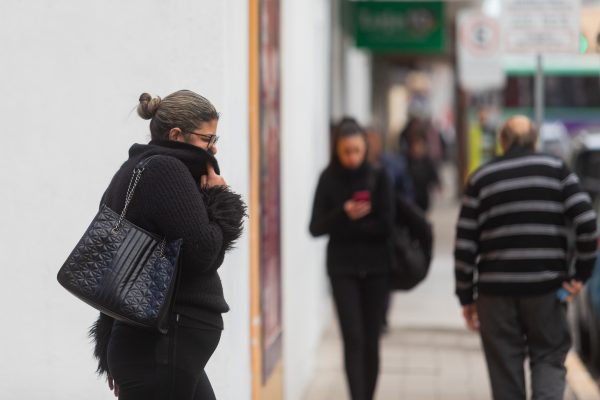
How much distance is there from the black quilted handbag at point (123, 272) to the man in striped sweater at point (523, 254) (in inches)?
103


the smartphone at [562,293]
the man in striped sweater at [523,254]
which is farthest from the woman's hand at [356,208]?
the smartphone at [562,293]

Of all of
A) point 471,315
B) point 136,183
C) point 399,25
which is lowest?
point 471,315

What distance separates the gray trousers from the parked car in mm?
3007

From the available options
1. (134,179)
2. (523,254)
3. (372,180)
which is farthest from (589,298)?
(134,179)

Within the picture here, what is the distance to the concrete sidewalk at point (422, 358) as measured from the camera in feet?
29.4

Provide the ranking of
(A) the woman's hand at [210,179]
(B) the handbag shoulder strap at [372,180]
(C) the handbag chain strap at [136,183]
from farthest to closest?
1. (B) the handbag shoulder strap at [372,180]
2. (A) the woman's hand at [210,179]
3. (C) the handbag chain strap at [136,183]

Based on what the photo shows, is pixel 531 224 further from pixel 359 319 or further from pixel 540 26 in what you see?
pixel 540 26

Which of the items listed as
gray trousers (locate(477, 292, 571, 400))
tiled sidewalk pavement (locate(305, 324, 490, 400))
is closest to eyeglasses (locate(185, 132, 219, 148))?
gray trousers (locate(477, 292, 571, 400))

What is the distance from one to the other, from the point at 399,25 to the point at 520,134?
1084 centimetres

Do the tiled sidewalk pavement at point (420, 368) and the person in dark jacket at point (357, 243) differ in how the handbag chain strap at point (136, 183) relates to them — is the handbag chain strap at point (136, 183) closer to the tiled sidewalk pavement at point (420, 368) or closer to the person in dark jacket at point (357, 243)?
the person in dark jacket at point (357, 243)

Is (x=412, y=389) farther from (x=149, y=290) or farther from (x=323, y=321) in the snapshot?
(x=149, y=290)

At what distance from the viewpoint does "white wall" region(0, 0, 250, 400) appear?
5543 millimetres

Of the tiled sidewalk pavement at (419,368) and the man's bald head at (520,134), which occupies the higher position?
the man's bald head at (520,134)

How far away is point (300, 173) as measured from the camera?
8.98 metres
